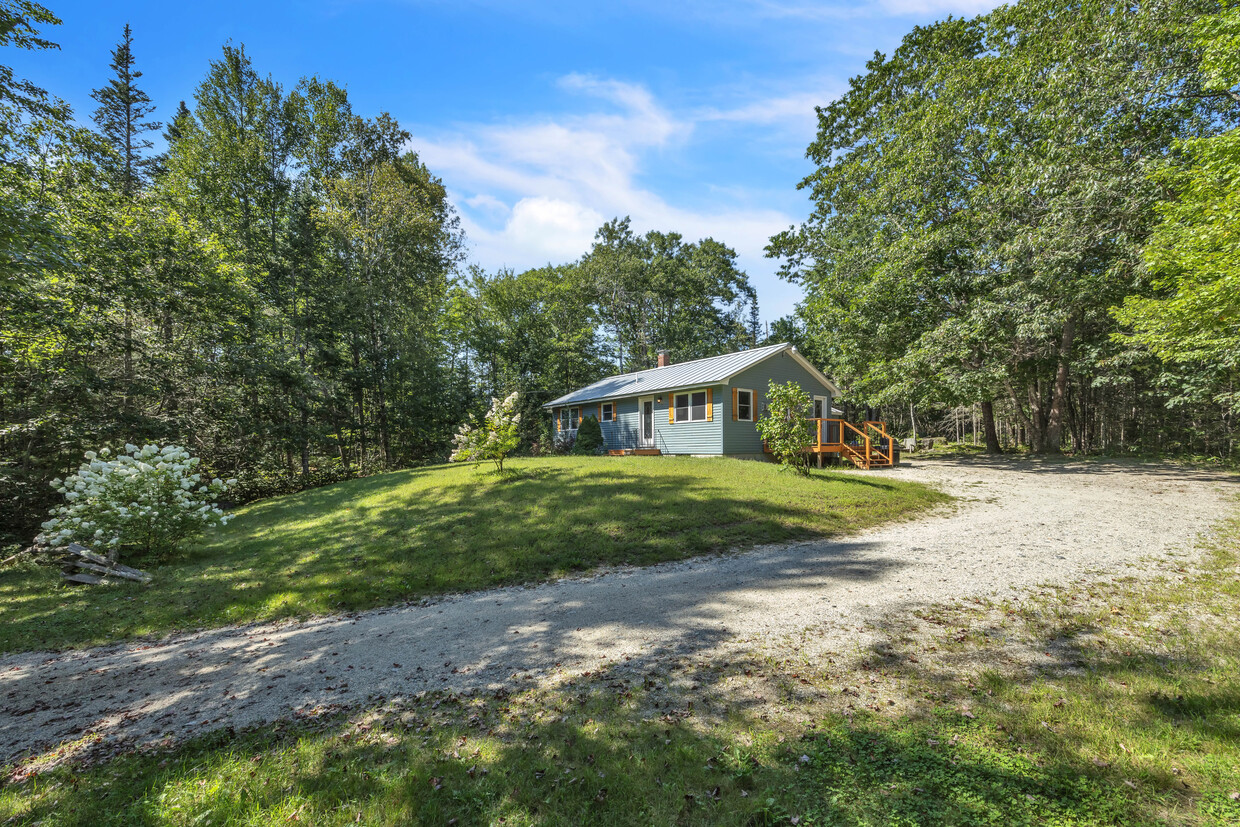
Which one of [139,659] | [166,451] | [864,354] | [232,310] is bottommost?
[139,659]

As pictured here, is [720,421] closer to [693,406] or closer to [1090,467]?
[693,406]

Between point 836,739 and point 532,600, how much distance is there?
12.3 ft

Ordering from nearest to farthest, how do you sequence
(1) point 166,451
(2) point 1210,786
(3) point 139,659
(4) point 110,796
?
(2) point 1210,786, (4) point 110,796, (3) point 139,659, (1) point 166,451

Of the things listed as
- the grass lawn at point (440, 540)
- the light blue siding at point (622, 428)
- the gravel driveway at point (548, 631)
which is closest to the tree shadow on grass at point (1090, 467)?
the grass lawn at point (440, 540)

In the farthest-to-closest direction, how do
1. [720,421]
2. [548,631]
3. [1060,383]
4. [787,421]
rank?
[1060,383], [720,421], [787,421], [548,631]

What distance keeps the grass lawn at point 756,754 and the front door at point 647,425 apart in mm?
16547

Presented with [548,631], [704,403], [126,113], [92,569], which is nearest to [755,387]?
[704,403]

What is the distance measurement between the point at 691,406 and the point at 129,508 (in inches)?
613

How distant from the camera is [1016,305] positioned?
51.3ft

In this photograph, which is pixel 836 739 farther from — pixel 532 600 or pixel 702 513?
pixel 702 513

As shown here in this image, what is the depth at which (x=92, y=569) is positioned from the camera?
726 cm

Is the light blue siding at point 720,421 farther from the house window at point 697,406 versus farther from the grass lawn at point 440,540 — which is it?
the grass lawn at point 440,540

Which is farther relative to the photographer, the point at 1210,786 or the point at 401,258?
the point at 401,258

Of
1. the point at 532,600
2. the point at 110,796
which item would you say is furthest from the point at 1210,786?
the point at 110,796
